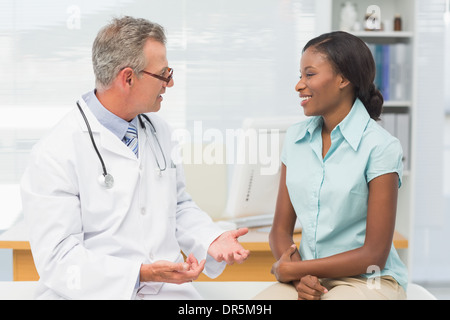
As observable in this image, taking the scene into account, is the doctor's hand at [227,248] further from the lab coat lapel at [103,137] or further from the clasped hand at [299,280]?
the lab coat lapel at [103,137]

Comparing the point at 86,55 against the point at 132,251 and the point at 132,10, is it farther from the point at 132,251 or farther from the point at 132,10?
the point at 132,251

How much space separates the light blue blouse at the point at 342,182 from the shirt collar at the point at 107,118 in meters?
0.45

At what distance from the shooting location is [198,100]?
3287mm

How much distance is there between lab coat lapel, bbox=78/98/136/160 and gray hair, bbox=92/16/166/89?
99mm

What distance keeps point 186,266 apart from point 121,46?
56cm

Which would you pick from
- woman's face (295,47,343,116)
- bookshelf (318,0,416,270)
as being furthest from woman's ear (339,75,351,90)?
bookshelf (318,0,416,270)

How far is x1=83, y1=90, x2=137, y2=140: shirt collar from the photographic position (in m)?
1.38

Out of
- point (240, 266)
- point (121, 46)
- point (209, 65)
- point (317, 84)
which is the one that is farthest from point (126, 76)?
point (209, 65)

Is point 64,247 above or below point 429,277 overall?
above

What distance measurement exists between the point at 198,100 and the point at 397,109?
1167 mm

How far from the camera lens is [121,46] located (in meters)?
1.34

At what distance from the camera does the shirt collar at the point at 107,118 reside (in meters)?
1.38

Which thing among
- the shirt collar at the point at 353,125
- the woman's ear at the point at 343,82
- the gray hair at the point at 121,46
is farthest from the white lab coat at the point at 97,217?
the woman's ear at the point at 343,82
